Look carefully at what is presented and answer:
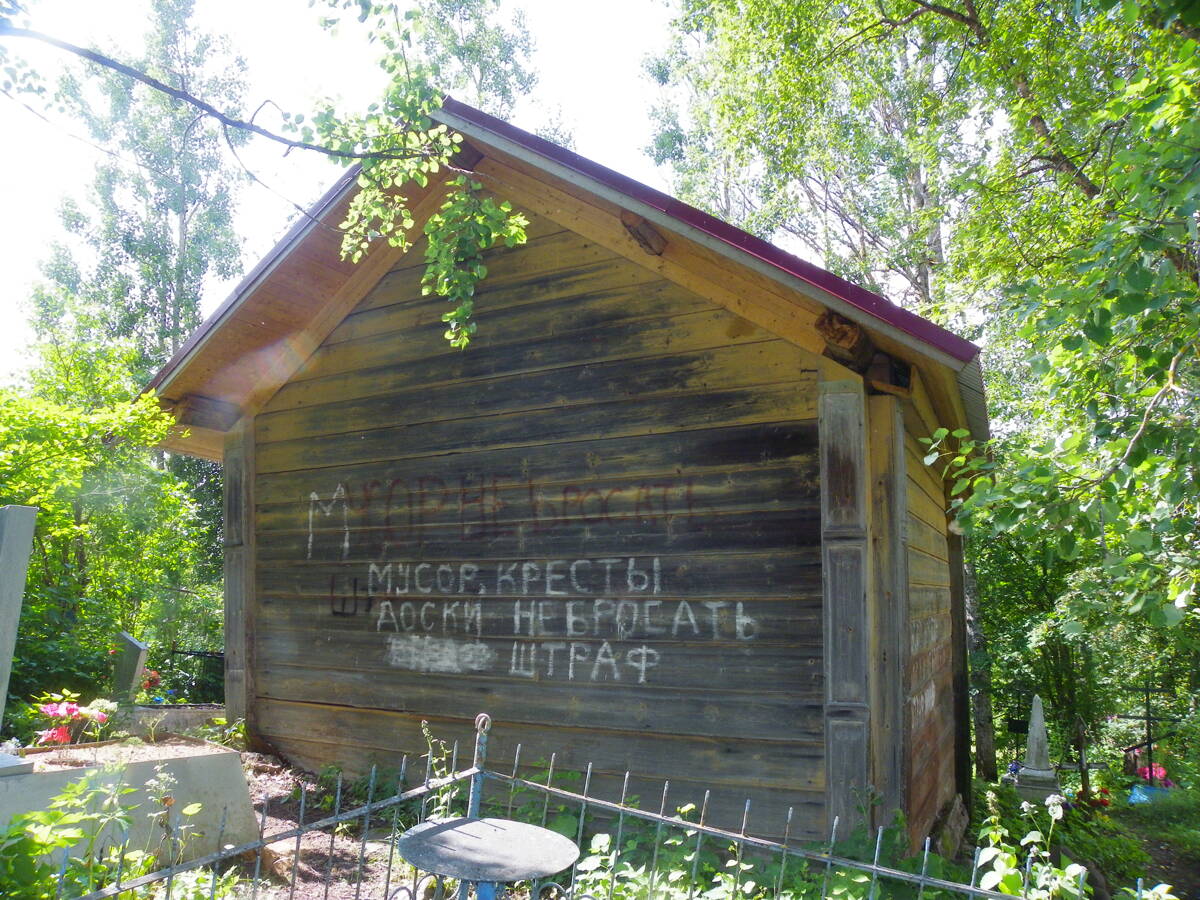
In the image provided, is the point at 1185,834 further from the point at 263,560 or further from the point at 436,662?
the point at 263,560

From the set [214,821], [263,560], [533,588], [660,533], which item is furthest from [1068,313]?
[263,560]

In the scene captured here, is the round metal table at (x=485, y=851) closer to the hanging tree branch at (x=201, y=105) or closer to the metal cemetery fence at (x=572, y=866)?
the metal cemetery fence at (x=572, y=866)

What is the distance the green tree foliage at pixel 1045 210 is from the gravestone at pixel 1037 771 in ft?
6.26

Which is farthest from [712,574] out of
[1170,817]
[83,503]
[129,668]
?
[1170,817]

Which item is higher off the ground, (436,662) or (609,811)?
(436,662)

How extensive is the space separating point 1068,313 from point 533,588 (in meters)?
3.55

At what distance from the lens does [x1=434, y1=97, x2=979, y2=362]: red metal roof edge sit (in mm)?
4207

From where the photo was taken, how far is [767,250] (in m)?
4.52

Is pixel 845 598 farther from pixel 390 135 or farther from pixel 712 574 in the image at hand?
pixel 390 135

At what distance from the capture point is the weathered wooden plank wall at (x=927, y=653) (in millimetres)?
5684

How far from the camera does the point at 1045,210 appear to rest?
1016cm

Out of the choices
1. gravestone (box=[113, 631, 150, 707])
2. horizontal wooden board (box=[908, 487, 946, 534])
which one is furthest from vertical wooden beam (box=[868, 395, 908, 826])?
gravestone (box=[113, 631, 150, 707])

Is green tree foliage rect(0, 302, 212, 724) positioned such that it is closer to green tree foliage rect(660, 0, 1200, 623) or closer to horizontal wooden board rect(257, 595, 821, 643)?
horizontal wooden board rect(257, 595, 821, 643)

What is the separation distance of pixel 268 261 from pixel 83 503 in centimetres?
653
